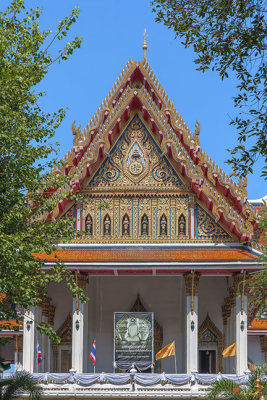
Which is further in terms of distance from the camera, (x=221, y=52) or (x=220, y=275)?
(x=220, y=275)

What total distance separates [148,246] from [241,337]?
4.58 m

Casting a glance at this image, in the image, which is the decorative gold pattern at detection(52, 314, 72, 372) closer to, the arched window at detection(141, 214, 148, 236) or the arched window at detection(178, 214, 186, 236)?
the arched window at detection(141, 214, 148, 236)

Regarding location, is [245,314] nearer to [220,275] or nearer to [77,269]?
[220,275]

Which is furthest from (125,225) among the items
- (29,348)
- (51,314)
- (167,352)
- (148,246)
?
(29,348)

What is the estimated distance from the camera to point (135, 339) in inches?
1160

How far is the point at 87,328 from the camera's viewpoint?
31.2 m

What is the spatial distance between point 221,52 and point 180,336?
18.6 metres

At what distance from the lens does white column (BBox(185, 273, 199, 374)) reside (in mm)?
28469

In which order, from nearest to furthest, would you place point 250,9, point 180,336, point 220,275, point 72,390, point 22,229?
1. point 250,9
2. point 22,229
3. point 72,390
4. point 220,275
5. point 180,336

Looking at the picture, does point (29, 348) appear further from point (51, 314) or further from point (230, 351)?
point (230, 351)

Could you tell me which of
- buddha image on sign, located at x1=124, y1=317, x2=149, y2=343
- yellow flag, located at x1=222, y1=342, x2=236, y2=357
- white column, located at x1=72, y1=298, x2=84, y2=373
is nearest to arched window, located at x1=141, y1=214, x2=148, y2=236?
buddha image on sign, located at x1=124, y1=317, x2=149, y2=343

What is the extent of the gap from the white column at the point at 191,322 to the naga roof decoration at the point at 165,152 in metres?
2.38

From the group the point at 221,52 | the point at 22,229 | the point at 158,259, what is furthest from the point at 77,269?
the point at 221,52

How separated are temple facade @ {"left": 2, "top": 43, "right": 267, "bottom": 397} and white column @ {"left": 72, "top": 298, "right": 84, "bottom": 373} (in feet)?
0.11
